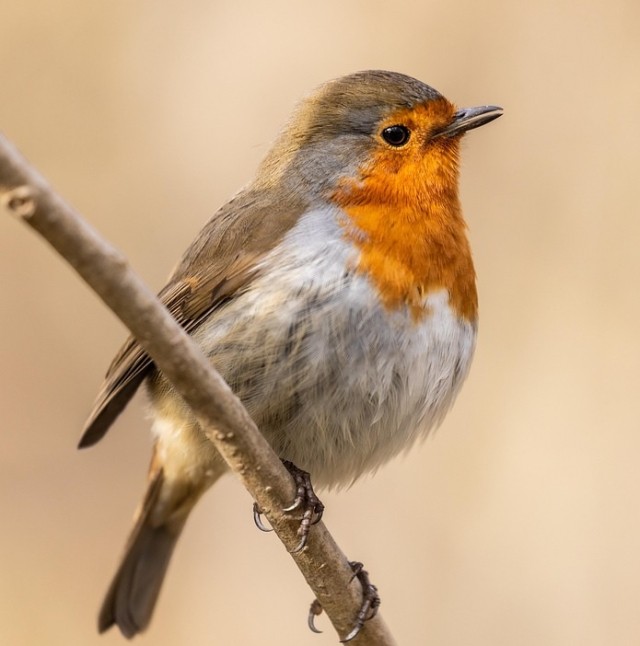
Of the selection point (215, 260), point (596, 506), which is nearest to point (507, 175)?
point (596, 506)

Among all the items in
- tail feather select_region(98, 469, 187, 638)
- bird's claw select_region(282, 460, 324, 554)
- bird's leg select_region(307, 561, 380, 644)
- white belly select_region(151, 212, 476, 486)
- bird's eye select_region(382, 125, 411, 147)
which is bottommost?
bird's leg select_region(307, 561, 380, 644)

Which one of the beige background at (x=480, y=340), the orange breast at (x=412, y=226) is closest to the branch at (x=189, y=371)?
the orange breast at (x=412, y=226)

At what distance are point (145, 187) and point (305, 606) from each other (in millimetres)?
1857

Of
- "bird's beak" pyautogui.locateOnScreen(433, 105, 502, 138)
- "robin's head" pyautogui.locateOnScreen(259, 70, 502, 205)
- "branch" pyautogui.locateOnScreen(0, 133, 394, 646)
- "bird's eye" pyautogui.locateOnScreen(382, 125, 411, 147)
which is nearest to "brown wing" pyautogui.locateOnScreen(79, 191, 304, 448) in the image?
"robin's head" pyautogui.locateOnScreen(259, 70, 502, 205)

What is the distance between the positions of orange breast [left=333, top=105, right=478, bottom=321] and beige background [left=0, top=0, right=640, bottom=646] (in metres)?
0.96

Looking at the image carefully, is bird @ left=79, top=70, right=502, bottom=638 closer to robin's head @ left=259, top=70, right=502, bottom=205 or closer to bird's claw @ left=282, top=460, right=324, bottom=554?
robin's head @ left=259, top=70, right=502, bottom=205

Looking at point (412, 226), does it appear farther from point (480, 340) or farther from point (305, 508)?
point (480, 340)

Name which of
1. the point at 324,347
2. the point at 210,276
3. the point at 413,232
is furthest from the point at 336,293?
the point at 210,276

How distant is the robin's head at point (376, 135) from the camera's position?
3.13 meters

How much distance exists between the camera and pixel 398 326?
9.34 ft

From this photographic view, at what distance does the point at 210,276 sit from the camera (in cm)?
310

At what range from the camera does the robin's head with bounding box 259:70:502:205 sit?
3.13m

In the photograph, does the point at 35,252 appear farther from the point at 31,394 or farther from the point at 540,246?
the point at 540,246

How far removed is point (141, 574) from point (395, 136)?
5.90 ft
